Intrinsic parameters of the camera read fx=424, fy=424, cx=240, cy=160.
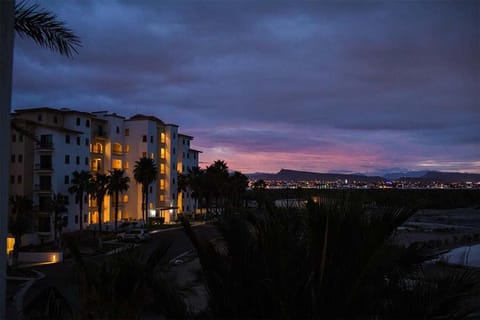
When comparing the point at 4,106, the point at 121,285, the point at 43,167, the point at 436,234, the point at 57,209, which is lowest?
the point at 436,234

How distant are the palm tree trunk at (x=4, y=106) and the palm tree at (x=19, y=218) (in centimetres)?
2795

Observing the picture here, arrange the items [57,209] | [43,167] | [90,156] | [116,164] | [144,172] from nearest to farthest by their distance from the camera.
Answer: [57,209] → [43,167] → [90,156] → [144,172] → [116,164]

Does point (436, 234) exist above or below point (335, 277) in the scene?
below

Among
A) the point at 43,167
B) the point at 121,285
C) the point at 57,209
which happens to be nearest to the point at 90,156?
the point at 43,167

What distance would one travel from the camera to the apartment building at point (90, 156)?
41188mm

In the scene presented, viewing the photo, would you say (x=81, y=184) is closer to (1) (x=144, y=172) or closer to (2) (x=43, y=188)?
(2) (x=43, y=188)

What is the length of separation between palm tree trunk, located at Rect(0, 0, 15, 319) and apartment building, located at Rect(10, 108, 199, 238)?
30068mm

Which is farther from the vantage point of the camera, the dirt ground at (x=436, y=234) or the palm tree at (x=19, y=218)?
the palm tree at (x=19, y=218)

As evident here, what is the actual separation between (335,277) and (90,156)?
1875 inches

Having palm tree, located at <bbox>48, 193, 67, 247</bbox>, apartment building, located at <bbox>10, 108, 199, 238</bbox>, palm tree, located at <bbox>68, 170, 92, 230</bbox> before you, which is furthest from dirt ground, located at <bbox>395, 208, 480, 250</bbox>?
apartment building, located at <bbox>10, 108, 199, 238</bbox>

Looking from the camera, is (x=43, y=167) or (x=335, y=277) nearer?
(x=335, y=277)

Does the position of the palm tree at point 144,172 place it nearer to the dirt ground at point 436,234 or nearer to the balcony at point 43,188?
the balcony at point 43,188

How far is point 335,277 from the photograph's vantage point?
11.0ft

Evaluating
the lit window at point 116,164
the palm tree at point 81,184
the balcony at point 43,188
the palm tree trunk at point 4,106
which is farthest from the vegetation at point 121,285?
the lit window at point 116,164
